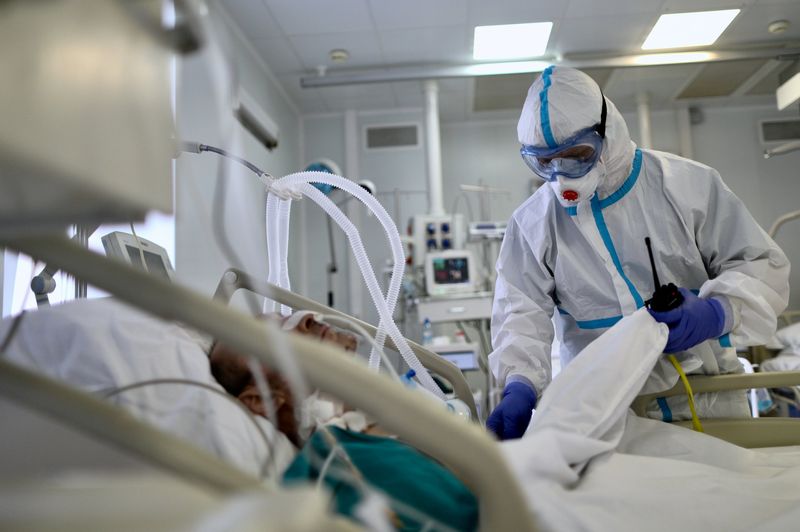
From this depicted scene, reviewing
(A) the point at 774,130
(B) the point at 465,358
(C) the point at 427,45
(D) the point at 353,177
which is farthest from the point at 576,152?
(A) the point at 774,130

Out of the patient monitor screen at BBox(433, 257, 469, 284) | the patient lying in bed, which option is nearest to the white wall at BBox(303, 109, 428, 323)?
the patient monitor screen at BBox(433, 257, 469, 284)

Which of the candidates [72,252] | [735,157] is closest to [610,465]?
[72,252]

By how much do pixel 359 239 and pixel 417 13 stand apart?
2901 millimetres

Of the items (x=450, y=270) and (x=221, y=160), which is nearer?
(x=221, y=160)

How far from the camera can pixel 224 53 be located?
61 centimetres

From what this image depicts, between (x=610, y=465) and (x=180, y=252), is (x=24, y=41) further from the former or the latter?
(x=180, y=252)

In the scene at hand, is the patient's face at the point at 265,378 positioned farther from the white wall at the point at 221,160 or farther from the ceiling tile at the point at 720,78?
the ceiling tile at the point at 720,78

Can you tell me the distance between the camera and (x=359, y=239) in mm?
1373

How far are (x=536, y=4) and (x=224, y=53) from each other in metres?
3.60

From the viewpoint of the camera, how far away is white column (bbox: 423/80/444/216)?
4836 millimetres

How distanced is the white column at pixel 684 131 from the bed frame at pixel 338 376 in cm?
565

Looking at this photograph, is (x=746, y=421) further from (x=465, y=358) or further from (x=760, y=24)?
(x=760, y=24)

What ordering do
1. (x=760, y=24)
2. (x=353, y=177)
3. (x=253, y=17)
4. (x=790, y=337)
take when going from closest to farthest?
(x=253, y=17) < (x=790, y=337) < (x=760, y=24) < (x=353, y=177)

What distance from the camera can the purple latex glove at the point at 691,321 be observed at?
1.37 meters
